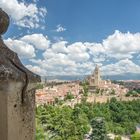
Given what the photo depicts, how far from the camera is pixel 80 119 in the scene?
43250 mm

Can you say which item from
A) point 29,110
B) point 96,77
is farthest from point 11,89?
point 96,77

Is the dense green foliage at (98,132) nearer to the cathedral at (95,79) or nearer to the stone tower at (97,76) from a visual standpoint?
→ the cathedral at (95,79)

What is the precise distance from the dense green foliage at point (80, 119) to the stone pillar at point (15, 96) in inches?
736

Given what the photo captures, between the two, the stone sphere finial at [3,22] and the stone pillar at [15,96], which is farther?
the stone sphere finial at [3,22]

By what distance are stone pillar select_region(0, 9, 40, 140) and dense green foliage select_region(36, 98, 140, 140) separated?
18695 millimetres

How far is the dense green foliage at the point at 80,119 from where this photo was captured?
35812mm

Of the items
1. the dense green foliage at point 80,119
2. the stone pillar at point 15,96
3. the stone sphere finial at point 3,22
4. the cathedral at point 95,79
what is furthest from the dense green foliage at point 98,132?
the cathedral at point 95,79

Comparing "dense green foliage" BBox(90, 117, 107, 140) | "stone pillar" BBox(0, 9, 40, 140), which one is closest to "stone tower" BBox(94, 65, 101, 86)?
"dense green foliage" BBox(90, 117, 107, 140)

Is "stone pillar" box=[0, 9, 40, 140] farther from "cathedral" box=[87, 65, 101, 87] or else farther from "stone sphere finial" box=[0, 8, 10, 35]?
"cathedral" box=[87, 65, 101, 87]

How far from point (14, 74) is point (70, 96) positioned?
258 feet

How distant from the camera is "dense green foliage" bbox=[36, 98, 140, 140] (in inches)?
1410

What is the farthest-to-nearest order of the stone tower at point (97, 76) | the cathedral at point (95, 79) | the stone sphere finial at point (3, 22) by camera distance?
the stone tower at point (97, 76) < the cathedral at point (95, 79) < the stone sphere finial at point (3, 22)

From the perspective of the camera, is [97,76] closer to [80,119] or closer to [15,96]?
[80,119]

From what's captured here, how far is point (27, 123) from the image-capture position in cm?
226
